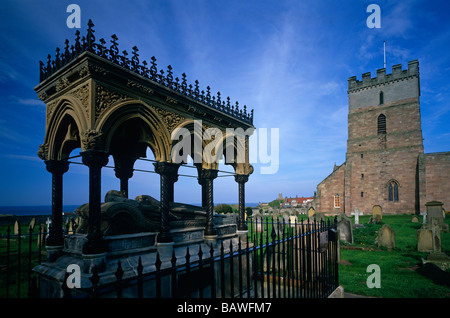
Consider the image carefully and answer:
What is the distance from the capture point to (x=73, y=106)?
4.96 metres

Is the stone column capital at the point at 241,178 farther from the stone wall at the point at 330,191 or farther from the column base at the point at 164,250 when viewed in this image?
the stone wall at the point at 330,191

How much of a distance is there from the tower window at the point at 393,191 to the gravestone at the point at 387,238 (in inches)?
825

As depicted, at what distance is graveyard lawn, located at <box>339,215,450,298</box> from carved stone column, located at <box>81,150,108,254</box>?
6.48m

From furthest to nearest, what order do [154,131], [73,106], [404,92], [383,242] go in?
[404,92]
[383,242]
[154,131]
[73,106]

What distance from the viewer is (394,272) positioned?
26.3ft

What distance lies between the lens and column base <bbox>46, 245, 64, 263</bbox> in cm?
529

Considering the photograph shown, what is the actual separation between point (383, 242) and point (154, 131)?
11.5m

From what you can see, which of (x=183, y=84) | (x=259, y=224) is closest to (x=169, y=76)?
(x=183, y=84)

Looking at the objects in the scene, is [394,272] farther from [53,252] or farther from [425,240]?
[53,252]

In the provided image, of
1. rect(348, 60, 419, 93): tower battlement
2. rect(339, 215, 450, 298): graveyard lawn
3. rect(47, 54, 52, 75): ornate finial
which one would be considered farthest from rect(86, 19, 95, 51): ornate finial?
rect(348, 60, 419, 93): tower battlement

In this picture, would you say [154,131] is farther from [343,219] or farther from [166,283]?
[343,219]

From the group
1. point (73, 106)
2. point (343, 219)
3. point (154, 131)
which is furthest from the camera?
point (343, 219)

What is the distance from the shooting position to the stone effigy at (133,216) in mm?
5141
